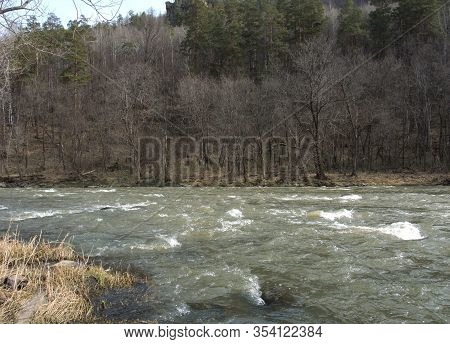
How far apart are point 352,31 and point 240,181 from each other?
40.4 m

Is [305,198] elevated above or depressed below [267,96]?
below

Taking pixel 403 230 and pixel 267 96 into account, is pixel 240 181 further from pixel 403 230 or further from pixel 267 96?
pixel 403 230

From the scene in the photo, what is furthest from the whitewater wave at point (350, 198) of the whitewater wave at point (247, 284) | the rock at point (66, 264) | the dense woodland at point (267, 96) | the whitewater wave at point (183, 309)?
the whitewater wave at point (183, 309)

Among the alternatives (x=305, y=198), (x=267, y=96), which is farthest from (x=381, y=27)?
(x=305, y=198)

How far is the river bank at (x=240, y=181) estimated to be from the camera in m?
32.8

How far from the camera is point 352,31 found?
66.6 m

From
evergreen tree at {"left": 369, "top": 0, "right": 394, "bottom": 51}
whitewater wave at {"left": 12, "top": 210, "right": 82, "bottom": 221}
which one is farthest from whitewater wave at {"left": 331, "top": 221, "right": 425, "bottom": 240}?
evergreen tree at {"left": 369, "top": 0, "right": 394, "bottom": 51}

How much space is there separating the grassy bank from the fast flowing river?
1.95ft

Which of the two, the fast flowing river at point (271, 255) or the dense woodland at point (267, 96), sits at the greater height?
the dense woodland at point (267, 96)

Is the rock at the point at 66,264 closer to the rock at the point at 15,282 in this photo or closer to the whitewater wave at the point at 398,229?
the rock at the point at 15,282

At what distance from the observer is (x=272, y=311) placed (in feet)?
26.3

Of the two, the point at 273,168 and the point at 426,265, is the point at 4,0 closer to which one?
the point at 426,265

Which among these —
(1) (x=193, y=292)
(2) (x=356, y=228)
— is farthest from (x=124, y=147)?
(1) (x=193, y=292)

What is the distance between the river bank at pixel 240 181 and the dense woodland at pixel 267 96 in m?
1.97
